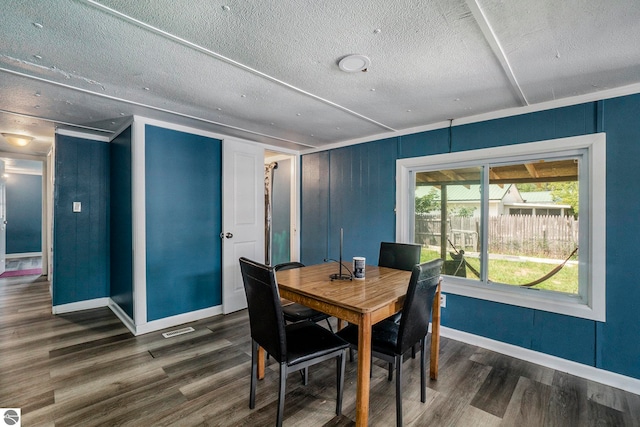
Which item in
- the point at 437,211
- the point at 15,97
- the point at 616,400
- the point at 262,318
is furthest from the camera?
the point at 437,211

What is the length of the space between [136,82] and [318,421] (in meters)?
2.69

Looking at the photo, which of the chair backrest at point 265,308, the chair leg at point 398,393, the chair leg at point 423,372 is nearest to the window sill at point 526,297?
the chair leg at point 423,372

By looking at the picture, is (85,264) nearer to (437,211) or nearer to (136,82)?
(136,82)

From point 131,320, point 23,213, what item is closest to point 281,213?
point 131,320

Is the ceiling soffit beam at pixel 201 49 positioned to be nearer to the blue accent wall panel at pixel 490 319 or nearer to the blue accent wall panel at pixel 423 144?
the blue accent wall panel at pixel 423 144

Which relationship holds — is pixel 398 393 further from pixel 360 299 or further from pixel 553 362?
pixel 553 362

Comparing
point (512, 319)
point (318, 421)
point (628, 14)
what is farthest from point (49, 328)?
point (628, 14)

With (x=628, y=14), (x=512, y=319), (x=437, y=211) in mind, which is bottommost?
(x=512, y=319)

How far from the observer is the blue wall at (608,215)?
215 centimetres

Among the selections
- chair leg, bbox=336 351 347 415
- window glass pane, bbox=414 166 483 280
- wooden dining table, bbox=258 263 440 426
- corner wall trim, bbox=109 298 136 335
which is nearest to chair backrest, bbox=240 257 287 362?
wooden dining table, bbox=258 263 440 426

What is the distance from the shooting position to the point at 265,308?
66.1 inches

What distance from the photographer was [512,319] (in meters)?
2.64

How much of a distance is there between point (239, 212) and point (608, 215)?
3661 millimetres

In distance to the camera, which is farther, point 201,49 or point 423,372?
point 423,372
